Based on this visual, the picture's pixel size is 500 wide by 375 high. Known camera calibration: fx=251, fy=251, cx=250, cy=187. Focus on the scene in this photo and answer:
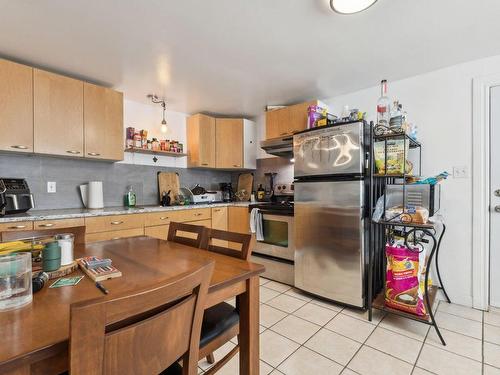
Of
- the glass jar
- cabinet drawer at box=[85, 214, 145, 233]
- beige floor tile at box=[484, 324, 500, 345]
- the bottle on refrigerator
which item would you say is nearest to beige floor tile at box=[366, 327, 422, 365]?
beige floor tile at box=[484, 324, 500, 345]

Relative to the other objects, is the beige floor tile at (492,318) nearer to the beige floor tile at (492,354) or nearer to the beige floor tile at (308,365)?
the beige floor tile at (492,354)

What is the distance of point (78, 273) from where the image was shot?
3.23 feet

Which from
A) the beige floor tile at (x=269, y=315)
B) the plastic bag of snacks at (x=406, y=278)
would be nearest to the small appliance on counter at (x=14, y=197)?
the beige floor tile at (x=269, y=315)

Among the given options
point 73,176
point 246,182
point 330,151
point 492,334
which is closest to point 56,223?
point 73,176

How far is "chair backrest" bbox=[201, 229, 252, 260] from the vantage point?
47.6 inches

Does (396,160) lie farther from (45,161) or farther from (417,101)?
(45,161)

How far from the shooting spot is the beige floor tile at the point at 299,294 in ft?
7.79

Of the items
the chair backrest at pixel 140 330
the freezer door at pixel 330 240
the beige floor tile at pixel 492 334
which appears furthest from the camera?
the freezer door at pixel 330 240

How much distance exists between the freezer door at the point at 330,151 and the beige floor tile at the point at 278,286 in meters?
1.18

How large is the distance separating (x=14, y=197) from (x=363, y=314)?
9.81 feet

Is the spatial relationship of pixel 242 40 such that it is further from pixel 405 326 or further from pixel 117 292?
pixel 405 326

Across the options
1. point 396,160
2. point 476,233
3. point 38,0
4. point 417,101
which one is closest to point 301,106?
point 417,101

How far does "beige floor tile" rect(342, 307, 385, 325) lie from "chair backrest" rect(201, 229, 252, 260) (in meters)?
1.38

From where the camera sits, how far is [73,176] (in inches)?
105
